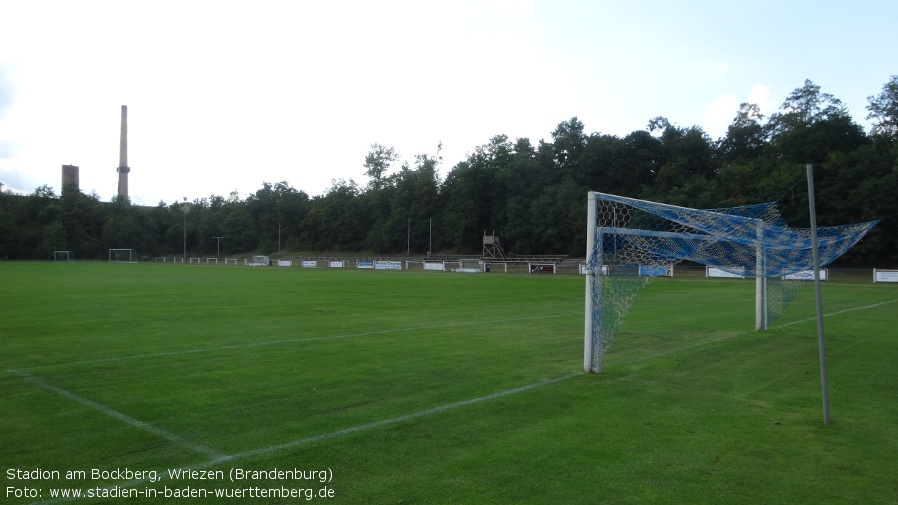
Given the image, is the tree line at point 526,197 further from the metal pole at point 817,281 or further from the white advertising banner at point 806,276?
the metal pole at point 817,281

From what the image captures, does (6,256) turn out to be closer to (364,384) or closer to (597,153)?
Answer: (597,153)

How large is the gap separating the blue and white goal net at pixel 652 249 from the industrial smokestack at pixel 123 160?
115521mm

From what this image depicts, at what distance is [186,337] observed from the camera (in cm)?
1198

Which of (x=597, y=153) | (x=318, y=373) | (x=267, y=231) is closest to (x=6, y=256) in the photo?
(x=267, y=231)

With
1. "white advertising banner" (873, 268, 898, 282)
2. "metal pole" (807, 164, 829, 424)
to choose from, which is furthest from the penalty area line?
"white advertising banner" (873, 268, 898, 282)

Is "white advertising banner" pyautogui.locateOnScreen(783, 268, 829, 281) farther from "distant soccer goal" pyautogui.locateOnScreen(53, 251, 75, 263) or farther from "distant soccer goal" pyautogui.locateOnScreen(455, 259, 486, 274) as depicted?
"distant soccer goal" pyautogui.locateOnScreen(53, 251, 75, 263)

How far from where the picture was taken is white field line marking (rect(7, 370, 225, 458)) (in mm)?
5344

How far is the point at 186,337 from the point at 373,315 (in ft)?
18.5

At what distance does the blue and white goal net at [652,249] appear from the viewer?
895 cm

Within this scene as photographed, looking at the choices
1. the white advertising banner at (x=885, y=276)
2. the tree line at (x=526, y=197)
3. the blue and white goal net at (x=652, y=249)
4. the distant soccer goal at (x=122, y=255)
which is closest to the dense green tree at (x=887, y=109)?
the tree line at (x=526, y=197)

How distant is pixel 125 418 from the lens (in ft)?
20.4

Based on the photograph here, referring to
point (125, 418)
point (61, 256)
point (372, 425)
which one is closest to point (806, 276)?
point (372, 425)

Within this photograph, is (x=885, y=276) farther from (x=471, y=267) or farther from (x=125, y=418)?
(x=125, y=418)

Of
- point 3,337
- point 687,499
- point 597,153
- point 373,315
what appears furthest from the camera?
point 597,153
